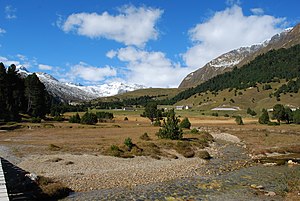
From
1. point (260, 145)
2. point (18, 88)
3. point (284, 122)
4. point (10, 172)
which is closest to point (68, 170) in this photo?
point (10, 172)

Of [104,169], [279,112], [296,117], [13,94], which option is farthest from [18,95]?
[296,117]

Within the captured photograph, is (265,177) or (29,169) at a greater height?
(29,169)

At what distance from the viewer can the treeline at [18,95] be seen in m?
87.9

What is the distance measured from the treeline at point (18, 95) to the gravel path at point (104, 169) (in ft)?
185

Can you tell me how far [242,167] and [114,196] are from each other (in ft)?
70.0

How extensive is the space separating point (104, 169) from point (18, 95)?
76083 mm

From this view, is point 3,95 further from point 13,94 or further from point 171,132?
point 171,132

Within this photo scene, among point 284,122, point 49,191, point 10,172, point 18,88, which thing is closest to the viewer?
point 49,191

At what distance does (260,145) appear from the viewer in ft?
203

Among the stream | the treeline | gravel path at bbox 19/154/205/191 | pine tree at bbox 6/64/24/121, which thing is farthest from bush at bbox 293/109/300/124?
pine tree at bbox 6/64/24/121

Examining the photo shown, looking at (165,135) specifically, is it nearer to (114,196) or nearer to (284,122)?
(114,196)

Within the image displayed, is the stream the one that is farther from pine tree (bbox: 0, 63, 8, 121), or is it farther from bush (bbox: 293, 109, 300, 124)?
bush (bbox: 293, 109, 300, 124)

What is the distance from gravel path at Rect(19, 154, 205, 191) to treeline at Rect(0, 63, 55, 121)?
56.4m

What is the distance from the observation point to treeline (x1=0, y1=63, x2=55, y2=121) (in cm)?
8788
